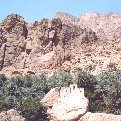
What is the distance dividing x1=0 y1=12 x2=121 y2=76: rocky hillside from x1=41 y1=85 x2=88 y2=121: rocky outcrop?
4095 cm

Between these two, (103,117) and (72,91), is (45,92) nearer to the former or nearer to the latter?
(72,91)

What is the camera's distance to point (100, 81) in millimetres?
47656

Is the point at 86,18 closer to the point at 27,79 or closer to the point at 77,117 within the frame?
the point at 27,79

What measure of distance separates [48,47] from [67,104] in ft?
165

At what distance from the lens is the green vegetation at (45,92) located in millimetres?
39875

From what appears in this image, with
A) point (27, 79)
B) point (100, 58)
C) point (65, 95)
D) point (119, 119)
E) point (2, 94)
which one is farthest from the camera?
point (100, 58)

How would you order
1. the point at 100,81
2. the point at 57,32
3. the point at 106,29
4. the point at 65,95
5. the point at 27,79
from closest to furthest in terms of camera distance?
1. the point at 65,95
2. the point at 100,81
3. the point at 27,79
4. the point at 57,32
5. the point at 106,29

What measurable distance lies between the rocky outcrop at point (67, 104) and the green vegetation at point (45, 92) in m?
1.58

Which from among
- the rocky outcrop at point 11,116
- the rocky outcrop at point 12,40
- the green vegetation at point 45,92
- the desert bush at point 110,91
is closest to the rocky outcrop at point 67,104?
the green vegetation at point 45,92

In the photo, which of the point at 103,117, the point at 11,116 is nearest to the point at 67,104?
the point at 103,117

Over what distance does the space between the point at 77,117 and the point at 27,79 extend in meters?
22.7

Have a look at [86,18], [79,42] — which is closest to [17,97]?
[79,42]

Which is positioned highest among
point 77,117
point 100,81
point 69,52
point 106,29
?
point 106,29

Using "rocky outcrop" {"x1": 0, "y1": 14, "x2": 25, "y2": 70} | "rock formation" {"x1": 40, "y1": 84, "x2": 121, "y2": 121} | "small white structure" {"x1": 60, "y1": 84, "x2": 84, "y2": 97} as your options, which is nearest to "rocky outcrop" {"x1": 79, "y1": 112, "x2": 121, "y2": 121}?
"rock formation" {"x1": 40, "y1": 84, "x2": 121, "y2": 121}
